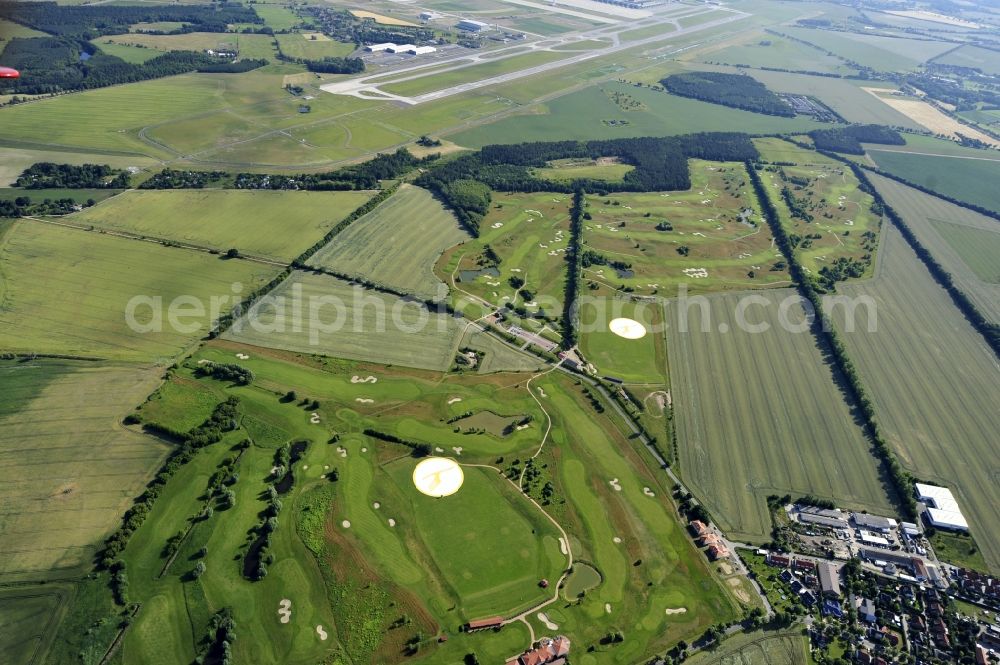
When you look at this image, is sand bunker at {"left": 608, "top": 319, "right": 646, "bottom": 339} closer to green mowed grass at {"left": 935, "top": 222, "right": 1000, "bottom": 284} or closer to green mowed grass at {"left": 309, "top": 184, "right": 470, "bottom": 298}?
A: green mowed grass at {"left": 309, "top": 184, "right": 470, "bottom": 298}

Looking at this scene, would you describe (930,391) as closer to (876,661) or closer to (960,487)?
(960,487)

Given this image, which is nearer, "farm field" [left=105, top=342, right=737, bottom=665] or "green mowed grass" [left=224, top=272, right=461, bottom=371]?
"farm field" [left=105, top=342, right=737, bottom=665]

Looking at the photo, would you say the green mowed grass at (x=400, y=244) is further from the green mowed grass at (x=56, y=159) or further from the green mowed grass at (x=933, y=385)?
the green mowed grass at (x=933, y=385)

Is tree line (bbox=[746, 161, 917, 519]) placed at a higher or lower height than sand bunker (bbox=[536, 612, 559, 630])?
higher

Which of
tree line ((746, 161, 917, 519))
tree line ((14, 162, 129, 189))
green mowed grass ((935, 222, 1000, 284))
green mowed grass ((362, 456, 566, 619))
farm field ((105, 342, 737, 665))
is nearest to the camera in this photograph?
farm field ((105, 342, 737, 665))

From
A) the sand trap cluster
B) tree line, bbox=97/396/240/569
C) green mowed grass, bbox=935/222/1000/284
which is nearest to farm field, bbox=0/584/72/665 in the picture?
tree line, bbox=97/396/240/569

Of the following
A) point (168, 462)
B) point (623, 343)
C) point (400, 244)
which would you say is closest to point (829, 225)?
point (623, 343)
